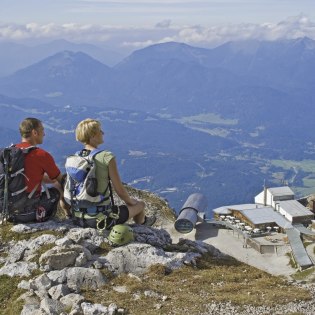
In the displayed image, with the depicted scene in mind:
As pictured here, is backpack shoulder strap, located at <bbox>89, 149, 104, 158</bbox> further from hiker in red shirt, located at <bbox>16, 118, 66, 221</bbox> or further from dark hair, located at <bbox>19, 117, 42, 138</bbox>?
dark hair, located at <bbox>19, 117, 42, 138</bbox>

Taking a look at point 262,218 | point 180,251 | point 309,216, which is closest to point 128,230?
point 180,251

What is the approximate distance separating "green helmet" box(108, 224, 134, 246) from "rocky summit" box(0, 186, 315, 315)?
0.20m

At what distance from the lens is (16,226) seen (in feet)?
47.7

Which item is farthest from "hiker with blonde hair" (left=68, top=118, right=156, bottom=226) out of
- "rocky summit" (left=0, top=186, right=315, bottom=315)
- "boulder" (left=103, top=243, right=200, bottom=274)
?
"boulder" (left=103, top=243, right=200, bottom=274)

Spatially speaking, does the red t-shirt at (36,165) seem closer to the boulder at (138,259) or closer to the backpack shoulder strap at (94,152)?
the backpack shoulder strap at (94,152)

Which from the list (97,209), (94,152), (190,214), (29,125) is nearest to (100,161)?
(94,152)

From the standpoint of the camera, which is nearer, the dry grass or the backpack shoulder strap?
the dry grass

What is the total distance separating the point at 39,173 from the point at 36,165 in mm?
265

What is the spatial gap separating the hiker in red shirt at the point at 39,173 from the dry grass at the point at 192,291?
359cm

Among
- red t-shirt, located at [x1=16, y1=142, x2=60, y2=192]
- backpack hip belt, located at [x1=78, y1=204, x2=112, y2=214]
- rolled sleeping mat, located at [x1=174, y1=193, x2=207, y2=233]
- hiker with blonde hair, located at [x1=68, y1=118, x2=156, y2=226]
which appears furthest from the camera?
rolled sleeping mat, located at [x1=174, y1=193, x2=207, y2=233]

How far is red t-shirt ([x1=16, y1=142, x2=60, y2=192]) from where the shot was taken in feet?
45.5

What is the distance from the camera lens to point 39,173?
14.0m

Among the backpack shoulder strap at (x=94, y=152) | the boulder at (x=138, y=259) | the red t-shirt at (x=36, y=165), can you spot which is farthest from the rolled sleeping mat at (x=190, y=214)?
the backpack shoulder strap at (x=94, y=152)

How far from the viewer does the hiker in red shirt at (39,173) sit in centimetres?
1388
